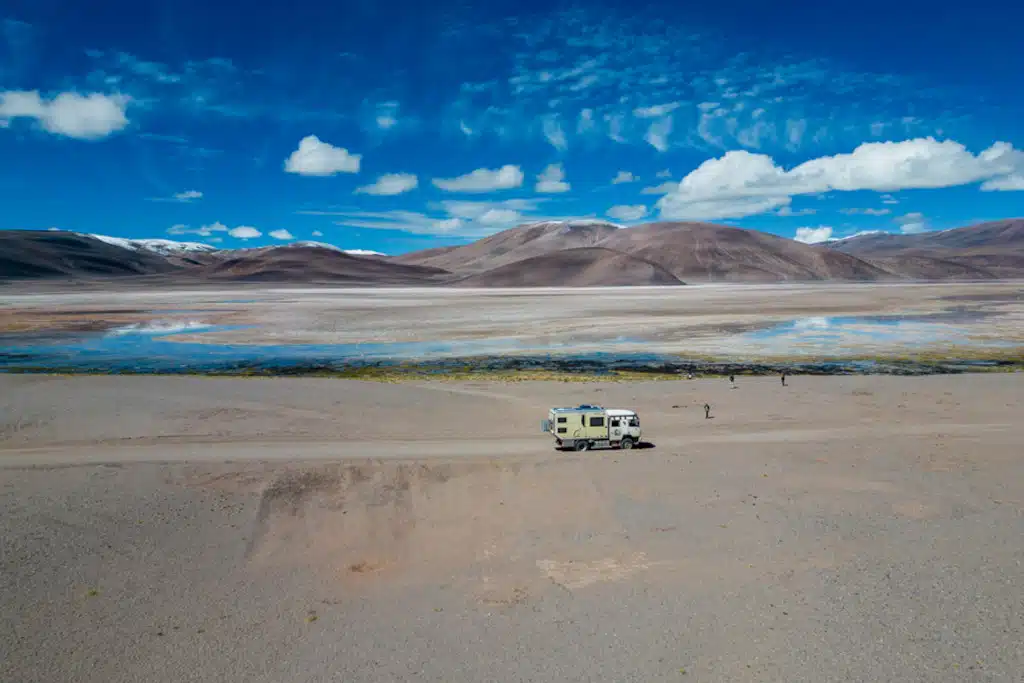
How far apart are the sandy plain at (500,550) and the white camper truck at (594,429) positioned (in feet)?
2.55

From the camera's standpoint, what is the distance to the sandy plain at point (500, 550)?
11.3m

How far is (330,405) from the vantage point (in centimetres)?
2884

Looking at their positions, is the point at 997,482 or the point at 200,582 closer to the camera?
the point at 200,582

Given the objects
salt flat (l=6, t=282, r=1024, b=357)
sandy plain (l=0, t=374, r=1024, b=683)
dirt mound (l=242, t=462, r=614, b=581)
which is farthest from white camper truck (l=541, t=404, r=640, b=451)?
salt flat (l=6, t=282, r=1024, b=357)

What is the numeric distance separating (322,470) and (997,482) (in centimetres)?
1844

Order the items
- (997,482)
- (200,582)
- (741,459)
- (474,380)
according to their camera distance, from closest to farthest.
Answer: (200,582) → (997,482) → (741,459) → (474,380)

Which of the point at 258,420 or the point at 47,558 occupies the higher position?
the point at 258,420

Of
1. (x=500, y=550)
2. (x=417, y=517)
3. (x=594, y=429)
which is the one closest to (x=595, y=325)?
(x=594, y=429)

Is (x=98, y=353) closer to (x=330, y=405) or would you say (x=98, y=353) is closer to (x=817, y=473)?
(x=330, y=405)

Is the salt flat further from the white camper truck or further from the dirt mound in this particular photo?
the dirt mound

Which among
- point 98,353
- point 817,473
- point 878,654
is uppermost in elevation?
point 98,353

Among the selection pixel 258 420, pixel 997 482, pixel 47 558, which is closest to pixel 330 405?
pixel 258 420

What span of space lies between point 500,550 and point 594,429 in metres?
7.89

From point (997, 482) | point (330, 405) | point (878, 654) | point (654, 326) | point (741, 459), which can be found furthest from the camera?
point (654, 326)
